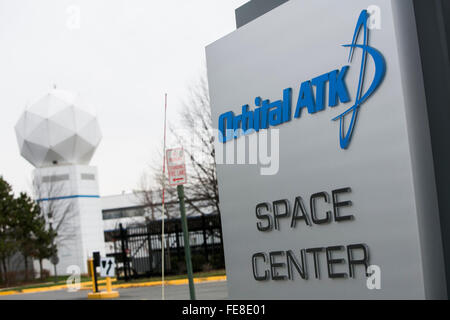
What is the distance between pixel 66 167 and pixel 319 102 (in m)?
46.6

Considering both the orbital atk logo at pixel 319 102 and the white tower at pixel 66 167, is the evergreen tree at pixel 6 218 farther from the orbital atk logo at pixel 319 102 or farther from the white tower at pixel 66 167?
the orbital atk logo at pixel 319 102

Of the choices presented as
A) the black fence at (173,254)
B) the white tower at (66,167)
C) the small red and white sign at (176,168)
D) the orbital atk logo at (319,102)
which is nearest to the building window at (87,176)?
the white tower at (66,167)

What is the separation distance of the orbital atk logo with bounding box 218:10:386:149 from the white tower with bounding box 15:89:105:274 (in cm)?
3594

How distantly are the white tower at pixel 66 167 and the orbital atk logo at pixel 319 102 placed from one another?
3594 centimetres

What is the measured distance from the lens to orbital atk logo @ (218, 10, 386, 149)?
6438 mm

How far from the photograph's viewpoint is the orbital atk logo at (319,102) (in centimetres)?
644

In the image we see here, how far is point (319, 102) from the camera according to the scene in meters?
7.00

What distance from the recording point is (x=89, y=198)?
5444cm

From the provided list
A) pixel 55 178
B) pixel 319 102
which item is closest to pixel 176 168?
pixel 319 102

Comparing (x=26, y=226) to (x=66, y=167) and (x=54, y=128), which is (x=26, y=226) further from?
(x=66, y=167)

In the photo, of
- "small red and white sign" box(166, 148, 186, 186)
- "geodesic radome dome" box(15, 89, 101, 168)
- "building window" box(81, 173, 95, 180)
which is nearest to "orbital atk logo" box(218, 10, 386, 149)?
"small red and white sign" box(166, 148, 186, 186)

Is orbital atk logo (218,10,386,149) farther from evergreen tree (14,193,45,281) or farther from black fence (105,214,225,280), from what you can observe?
evergreen tree (14,193,45,281)

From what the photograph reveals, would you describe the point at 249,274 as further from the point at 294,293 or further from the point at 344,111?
the point at 344,111

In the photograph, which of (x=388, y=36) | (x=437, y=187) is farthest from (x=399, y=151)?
(x=388, y=36)
